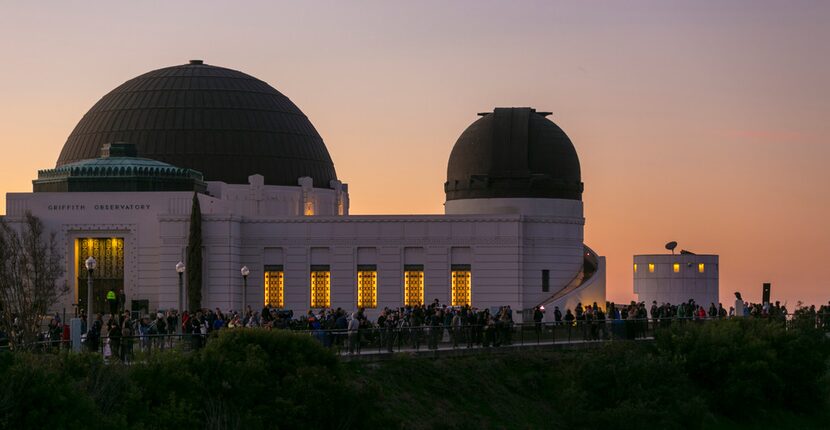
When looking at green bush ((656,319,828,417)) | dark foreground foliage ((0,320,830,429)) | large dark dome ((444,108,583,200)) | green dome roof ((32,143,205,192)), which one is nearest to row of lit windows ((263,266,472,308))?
green dome roof ((32,143,205,192))

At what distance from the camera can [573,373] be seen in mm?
54375

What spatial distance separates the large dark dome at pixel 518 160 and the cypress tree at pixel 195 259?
1547 centimetres

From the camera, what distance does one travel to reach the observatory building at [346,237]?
247 feet

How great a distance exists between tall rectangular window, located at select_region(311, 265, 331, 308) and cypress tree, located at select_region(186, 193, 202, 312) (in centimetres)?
550

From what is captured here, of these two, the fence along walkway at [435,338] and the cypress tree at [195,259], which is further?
the cypress tree at [195,259]

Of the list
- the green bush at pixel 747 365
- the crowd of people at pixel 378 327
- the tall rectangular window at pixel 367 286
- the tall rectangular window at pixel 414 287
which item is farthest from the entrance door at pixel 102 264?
A: the green bush at pixel 747 365

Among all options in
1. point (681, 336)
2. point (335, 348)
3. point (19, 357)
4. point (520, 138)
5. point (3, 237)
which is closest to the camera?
point (19, 357)

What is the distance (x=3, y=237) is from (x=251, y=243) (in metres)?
11.3

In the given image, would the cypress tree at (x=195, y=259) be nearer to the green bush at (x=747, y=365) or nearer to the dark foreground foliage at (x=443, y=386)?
the dark foreground foliage at (x=443, y=386)

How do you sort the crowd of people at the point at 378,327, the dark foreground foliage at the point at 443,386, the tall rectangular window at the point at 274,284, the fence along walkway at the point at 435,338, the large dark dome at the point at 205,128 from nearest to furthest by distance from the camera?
the dark foreground foliage at the point at 443,386, the fence along walkway at the point at 435,338, the crowd of people at the point at 378,327, the tall rectangular window at the point at 274,284, the large dark dome at the point at 205,128

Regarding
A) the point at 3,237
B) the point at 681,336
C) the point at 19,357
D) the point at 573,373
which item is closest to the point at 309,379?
the point at 19,357

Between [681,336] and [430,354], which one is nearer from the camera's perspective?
[430,354]

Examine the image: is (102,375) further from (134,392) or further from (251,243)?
(251,243)

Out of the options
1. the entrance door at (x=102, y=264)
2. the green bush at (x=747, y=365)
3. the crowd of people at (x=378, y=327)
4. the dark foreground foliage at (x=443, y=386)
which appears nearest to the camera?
the dark foreground foliage at (x=443, y=386)
